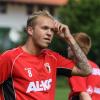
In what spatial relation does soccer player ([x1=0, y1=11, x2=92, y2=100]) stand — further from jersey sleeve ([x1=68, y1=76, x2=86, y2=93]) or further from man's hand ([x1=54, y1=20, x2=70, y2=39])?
jersey sleeve ([x1=68, y1=76, x2=86, y2=93])

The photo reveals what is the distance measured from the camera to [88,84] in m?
8.20

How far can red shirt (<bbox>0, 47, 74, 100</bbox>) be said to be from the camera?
6824 mm

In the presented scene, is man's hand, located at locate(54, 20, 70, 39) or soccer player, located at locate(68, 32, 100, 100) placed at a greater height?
man's hand, located at locate(54, 20, 70, 39)

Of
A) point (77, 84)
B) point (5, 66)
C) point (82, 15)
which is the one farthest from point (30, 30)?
point (82, 15)

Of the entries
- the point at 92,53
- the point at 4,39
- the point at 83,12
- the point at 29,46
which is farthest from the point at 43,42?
the point at 4,39

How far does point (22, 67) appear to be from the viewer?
22.6 ft

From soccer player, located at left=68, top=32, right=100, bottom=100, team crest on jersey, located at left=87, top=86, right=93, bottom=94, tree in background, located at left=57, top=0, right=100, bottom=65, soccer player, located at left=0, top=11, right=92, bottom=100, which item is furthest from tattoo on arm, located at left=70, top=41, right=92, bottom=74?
tree in background, located at left=57, top=0, right=100, bottom=65

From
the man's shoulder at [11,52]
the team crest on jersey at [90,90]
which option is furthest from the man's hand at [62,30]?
the team crest on jersey at [90,90]

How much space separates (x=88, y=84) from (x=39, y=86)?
1.43 m

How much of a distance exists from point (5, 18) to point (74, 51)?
2071 inches

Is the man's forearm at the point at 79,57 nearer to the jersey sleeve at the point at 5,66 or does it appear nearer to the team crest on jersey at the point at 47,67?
the team crest on jersey at the point at 47,67

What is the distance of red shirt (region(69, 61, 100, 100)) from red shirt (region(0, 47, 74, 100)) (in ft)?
3.38

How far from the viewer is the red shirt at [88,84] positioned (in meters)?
8.05

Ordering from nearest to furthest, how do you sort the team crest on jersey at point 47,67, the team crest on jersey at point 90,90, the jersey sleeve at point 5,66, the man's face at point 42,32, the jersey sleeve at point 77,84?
the jersey sleeve at point 5,66 → the man's face at point 42,32 → the team crest on jersey at point 47,67 → the jersey sleeve at point 77,84 → the team crest on jersey at point 90,90
